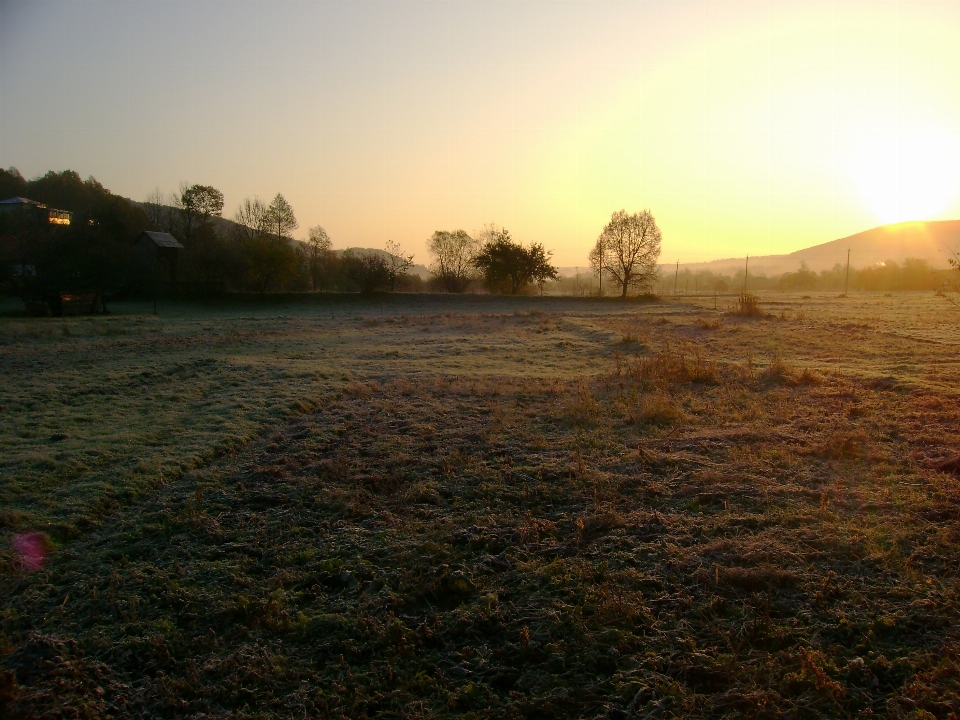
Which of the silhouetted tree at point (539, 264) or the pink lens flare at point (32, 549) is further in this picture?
the silhouetted tree at point (539, 264)

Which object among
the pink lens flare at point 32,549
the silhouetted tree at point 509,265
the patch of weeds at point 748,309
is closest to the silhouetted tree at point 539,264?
the silhouetted tree at point 509,265

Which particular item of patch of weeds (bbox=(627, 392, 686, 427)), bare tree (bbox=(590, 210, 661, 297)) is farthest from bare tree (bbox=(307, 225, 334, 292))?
patch of weeds (bbox=(627, 392, 686, 427))

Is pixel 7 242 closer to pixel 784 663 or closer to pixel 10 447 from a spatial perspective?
pixel 10 447

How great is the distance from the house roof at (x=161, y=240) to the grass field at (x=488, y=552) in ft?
155

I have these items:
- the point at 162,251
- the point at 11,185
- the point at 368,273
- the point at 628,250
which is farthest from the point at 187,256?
the point at 628,250

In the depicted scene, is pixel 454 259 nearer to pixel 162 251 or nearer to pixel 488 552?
pixel 162 251

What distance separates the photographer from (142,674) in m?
4.45

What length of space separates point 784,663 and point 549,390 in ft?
32.7

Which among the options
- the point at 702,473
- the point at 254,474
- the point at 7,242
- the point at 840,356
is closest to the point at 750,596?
the point at 702,473

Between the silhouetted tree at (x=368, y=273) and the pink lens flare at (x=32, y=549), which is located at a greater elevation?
the silhouetted tree at (x=368, y=273)

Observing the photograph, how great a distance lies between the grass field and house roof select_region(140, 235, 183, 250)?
1862 inches

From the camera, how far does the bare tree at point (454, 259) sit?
66.8 m

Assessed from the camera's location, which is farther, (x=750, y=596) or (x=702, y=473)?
(x=702, y=473)

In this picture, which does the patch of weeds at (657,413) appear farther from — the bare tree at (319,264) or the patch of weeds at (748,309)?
the bare tree at (319,264)
